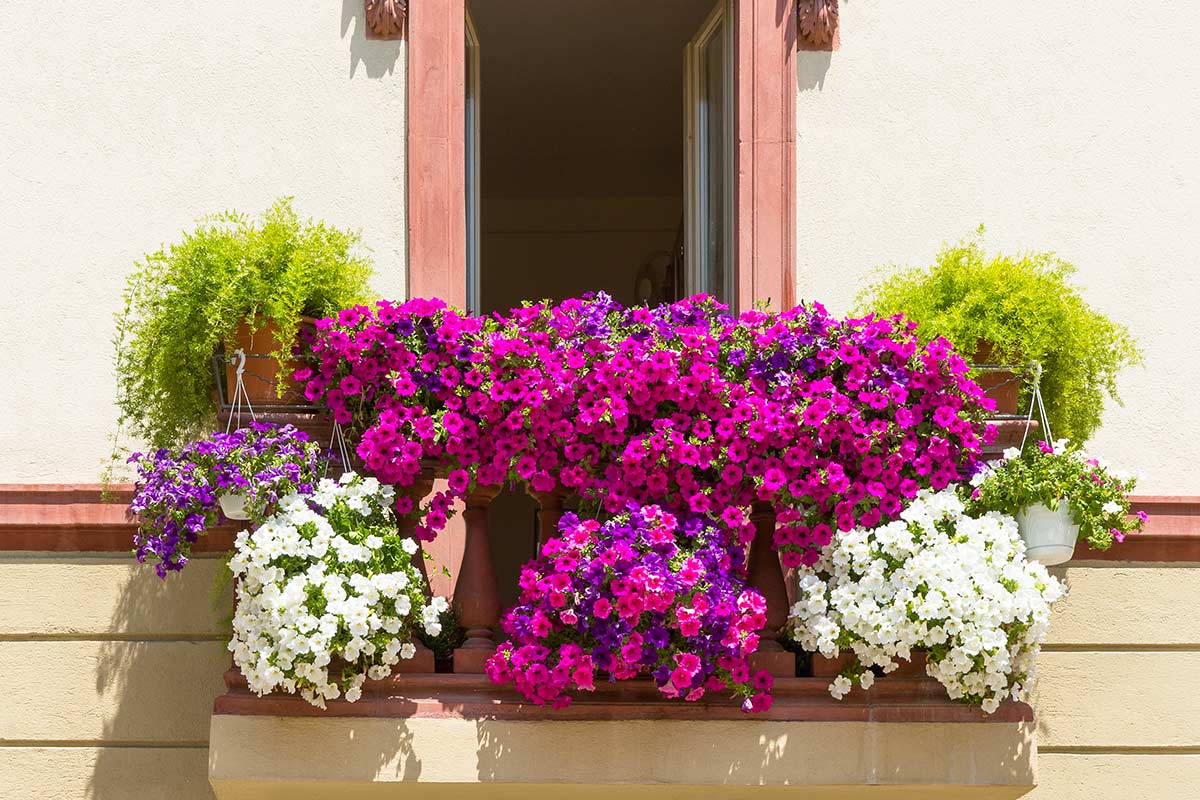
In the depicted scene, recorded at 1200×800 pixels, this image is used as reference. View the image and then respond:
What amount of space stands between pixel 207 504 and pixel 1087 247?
11.4ft

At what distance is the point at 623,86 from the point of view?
33.1 feet

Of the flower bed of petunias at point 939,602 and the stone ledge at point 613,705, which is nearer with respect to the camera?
the flower bed of petunias at point 939,602

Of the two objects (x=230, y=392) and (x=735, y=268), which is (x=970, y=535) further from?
(x=230, y=392)

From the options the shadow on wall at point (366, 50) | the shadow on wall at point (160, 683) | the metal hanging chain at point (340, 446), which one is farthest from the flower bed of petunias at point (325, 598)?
the shadow on wall at point (366, 50)

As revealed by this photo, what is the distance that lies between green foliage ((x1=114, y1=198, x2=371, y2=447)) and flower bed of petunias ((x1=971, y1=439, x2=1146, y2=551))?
2307mm

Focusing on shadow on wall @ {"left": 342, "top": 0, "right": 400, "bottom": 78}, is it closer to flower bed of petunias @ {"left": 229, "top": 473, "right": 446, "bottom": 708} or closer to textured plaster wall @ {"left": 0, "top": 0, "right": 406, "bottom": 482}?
textured plaster wall @ {"left": 0, "top": 0, "right": 406, "bottom": 482}

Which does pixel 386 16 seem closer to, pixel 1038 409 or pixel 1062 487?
pixel 1038 409

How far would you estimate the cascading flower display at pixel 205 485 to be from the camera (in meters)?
6.02

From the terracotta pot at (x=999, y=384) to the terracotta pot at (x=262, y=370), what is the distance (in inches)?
91.4

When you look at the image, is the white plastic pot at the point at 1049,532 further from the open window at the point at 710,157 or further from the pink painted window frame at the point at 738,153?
the open window at the point at 710,157

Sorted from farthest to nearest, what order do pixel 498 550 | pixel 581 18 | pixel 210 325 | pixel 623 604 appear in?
pixel 498 550 < pixel 581 18 < pixel 210 325 < pixel 623 604

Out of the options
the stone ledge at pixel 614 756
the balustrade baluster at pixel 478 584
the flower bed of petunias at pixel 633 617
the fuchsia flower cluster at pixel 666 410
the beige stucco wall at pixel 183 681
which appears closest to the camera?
the flower bed of petunias at pixel 633 617

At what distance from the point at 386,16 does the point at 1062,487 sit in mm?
3095

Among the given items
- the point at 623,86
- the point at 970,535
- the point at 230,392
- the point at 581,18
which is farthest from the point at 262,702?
the point at 623,86
